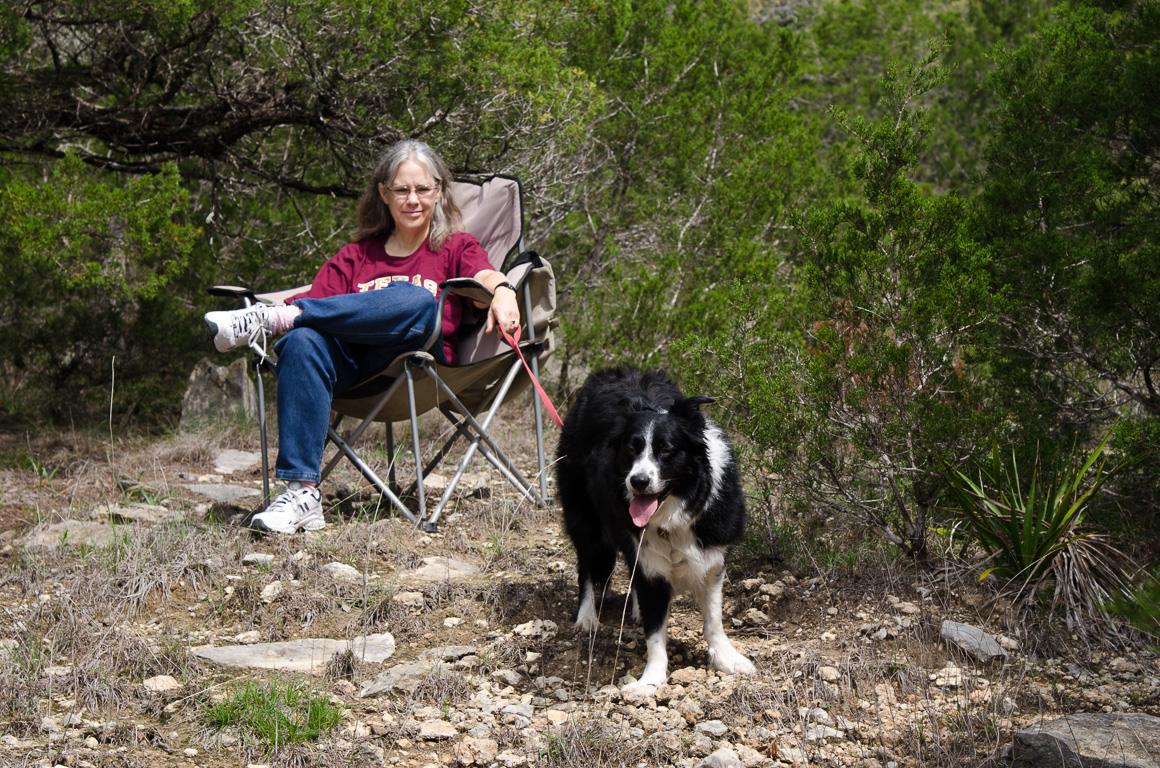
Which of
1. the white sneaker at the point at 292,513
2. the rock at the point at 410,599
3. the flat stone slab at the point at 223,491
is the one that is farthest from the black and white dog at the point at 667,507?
the flat stone slab at the point at 223,491

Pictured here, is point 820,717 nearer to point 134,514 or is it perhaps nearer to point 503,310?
point 503,310


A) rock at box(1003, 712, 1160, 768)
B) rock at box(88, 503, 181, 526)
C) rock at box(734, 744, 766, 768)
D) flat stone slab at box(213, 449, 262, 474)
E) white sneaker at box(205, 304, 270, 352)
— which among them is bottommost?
rock at box(734, 744, 766, 768)

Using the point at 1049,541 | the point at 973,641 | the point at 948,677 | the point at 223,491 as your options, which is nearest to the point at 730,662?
the point at 948,677

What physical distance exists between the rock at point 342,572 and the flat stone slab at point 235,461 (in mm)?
Answer: 1813

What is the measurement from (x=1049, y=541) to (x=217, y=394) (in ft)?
14.9

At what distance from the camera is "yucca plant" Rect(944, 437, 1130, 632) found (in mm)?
2637

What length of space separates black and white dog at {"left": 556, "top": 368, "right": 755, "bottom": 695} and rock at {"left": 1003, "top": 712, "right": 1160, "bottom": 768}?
0.74 metres

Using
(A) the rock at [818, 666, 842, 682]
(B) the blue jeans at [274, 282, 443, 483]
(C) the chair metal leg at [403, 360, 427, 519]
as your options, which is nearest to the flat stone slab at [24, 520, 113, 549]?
(B) the blue jeans at [274, 282, 443, 483]

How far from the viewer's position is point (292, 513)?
3445mm

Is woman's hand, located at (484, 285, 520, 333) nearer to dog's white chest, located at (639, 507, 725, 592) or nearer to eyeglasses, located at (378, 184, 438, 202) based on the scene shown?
eyeglasses, located at (378, 184, 438, 202)

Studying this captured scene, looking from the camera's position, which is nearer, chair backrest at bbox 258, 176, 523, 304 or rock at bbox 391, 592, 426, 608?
rock at bbox 391, 592, 426, 608

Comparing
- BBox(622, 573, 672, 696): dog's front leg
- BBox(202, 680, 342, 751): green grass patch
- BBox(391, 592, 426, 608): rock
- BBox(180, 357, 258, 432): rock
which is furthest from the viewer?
BBox(180, 357, 258, 432): rock

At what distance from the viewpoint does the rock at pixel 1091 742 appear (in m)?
1.77

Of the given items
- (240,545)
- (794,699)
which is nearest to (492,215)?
(240,545)
